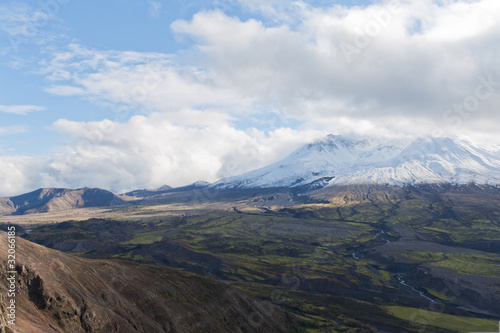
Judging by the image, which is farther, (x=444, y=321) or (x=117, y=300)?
(x=444, y=321)

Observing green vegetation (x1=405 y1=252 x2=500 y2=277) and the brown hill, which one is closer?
the brown hill

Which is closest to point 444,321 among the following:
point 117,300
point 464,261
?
point 464,261

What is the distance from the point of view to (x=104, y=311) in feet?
195

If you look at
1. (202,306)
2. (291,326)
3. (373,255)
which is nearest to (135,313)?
(202,306)

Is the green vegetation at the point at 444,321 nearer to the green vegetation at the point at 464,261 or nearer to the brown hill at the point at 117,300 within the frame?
the brown hill at the point at 117,300

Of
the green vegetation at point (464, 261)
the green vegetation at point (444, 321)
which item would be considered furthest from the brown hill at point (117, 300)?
the green vegetation at point (464, 261)

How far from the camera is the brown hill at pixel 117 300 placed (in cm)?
5234

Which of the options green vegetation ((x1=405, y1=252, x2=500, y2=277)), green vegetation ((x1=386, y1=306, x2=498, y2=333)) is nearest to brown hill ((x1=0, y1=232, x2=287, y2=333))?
green vegetation ((x1=386, y1=306, x2=498, y2=333))

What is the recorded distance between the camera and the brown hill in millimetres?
52344

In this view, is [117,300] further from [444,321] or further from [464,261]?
[464,261]

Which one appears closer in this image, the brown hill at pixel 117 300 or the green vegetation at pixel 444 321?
the brown hill at pixel 117 300

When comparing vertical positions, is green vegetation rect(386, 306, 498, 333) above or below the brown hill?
below

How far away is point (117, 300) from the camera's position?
64.3 meters

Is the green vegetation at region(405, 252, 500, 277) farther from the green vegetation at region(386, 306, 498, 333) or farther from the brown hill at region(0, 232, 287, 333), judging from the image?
the brown hill at region(0, 232, 287, 333)
